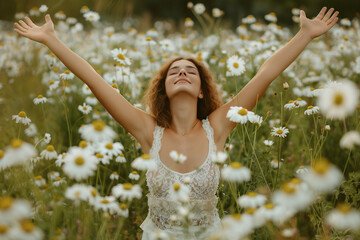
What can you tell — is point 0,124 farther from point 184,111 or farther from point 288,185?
point 288,185

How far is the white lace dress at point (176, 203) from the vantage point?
1.74 metres

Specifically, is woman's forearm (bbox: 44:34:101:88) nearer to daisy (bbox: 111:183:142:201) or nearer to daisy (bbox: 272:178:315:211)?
daisy (bbox: 111:183:142:201)

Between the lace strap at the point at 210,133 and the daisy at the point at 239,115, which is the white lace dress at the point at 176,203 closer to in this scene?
the lace strap at the point at 210,133

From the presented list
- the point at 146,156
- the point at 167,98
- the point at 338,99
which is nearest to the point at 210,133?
the point at 167,98

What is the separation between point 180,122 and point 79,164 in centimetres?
88

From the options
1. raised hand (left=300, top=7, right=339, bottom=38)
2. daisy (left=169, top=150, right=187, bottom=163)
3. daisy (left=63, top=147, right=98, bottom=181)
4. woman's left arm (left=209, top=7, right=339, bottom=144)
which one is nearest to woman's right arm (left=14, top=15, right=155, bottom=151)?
woman's left arm (left=209, top=7, right=339, bottom=144)

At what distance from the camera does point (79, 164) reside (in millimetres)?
1131

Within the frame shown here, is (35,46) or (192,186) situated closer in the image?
(192,186)

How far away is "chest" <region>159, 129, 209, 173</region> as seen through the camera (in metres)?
1.79

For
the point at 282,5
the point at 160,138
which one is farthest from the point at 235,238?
the point at 282,5

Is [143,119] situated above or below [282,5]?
below

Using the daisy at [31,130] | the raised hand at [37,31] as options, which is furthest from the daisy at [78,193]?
the daisy at [31,130]

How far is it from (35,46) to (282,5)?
1239 centimetres

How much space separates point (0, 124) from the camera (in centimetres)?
247
